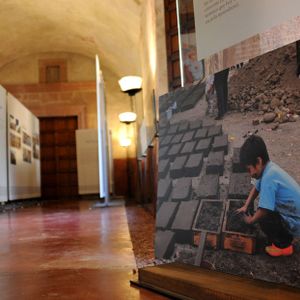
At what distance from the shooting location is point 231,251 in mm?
1190

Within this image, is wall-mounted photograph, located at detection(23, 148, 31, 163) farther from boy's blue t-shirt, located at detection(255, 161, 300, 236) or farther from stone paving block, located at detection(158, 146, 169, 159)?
boy's blue t-shirt, located at detection(255, 161, 300, 236)

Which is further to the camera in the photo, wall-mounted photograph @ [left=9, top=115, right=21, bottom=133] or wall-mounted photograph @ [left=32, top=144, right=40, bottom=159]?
wall-mounted photograph @ [left=32, top=144, right=40, bottom=159]

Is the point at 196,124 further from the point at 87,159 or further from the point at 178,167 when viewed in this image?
the point at 87,159

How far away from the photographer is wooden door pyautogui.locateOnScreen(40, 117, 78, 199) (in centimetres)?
1584

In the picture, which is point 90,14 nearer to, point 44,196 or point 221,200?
point 44,196

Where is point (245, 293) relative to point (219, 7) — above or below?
below

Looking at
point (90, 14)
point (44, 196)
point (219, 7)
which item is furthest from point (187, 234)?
point (44, 196)

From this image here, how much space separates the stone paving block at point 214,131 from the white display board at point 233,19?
0.31 metres

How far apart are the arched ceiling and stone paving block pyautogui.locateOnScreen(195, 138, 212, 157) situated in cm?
725

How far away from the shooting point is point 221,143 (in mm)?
1312

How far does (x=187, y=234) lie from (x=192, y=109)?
42 cm

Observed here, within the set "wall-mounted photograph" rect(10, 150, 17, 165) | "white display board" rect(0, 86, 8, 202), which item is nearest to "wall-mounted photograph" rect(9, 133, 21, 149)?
"wall-mounted photograph" rect(10, 150, 17, 165)

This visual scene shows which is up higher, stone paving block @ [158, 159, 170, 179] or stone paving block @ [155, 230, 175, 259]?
stone paving block @ [158, 159, 170, 179]

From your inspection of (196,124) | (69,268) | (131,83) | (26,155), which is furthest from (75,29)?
(196,124)
